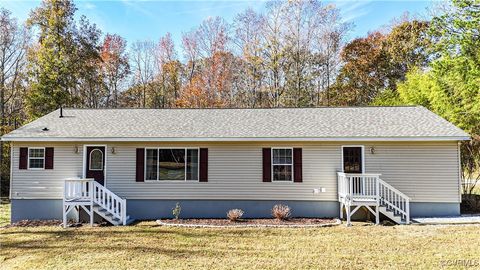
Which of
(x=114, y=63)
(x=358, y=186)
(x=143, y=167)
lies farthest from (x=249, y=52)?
(x=358, y=186)

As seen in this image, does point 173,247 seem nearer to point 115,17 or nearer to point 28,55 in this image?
point 115,17

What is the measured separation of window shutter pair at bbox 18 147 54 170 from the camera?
11227mm

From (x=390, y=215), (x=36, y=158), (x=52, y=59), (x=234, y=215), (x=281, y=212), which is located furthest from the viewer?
(x=52, y=59)

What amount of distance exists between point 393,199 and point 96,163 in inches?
399

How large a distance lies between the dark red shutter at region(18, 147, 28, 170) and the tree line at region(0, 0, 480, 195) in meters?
10.0

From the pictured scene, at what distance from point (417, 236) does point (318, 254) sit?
10.4ft

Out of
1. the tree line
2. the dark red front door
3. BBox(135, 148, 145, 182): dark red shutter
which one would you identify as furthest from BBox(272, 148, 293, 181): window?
the tree line

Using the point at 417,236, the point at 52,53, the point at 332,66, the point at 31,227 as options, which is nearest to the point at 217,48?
the point at 332,66

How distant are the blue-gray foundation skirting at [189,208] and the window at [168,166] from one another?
33.9 inches

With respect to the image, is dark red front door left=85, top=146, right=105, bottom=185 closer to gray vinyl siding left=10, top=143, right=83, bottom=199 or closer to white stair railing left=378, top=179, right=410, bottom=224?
gray vinyl siding left=10, top=143, right=83, bottom=199

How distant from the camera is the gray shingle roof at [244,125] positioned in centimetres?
1091

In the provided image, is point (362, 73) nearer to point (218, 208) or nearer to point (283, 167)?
point (283, 167)

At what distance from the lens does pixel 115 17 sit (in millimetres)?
17250

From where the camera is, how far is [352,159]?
11055mm
